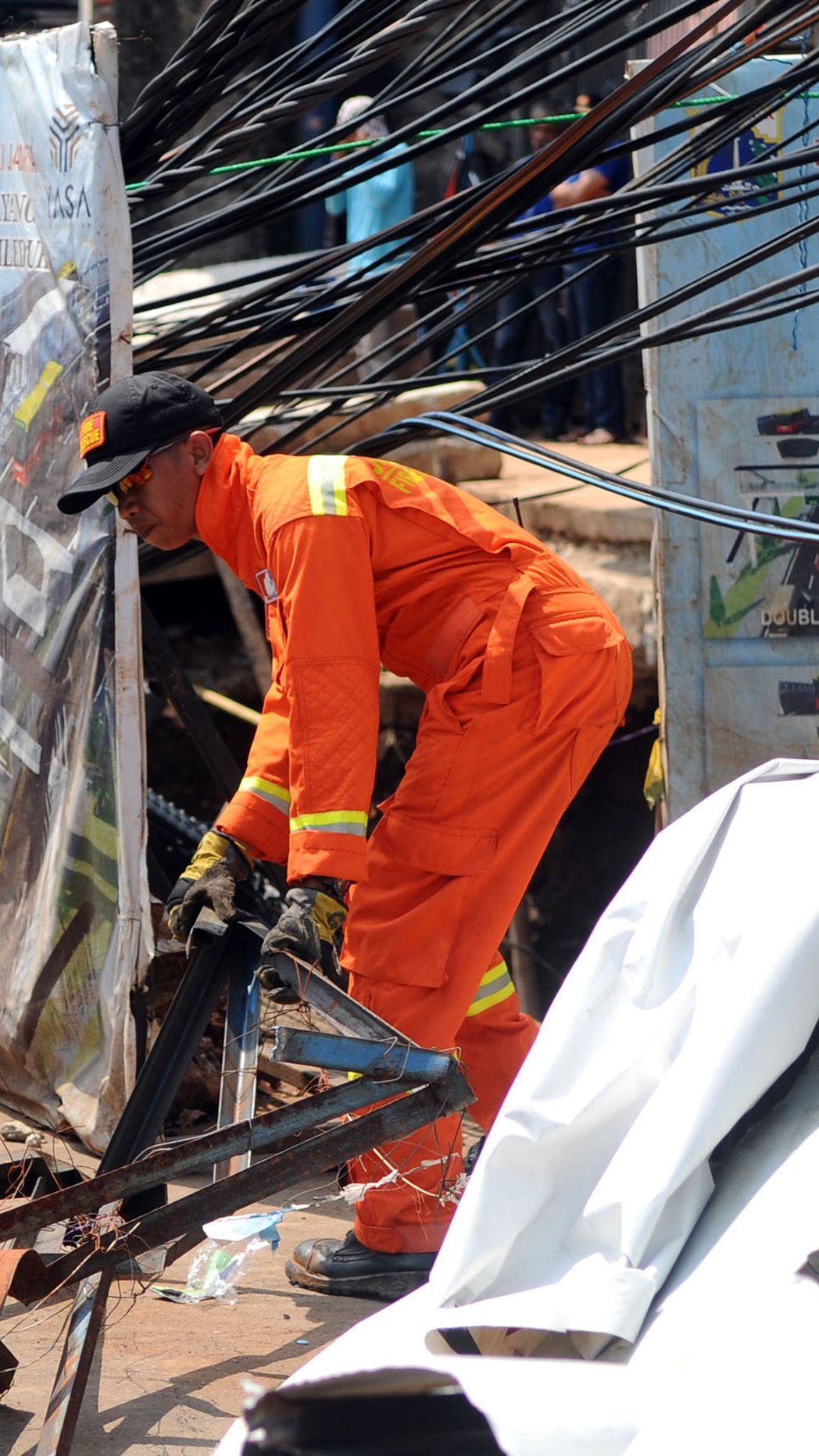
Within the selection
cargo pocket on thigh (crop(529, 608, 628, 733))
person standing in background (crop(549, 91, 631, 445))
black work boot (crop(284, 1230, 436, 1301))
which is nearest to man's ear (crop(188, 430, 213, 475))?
cargo pocket on thigh (crop(529, 608, 628, 733))

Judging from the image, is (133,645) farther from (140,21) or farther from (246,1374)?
(140,21)

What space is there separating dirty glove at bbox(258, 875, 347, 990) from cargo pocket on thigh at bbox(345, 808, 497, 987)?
0.14m

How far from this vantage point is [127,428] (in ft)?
10.4

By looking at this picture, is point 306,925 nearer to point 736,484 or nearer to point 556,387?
point 736,484

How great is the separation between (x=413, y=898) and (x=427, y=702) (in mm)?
429

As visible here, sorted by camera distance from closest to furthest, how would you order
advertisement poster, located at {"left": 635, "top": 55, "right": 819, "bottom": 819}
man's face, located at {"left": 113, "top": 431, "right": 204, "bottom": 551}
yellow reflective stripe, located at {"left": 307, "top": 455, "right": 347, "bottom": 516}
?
yellow reflective stripe, located at {"left": 307, "top": 455, "right": 347, "bottom": 516}, man's face, located at {"left": 113, "top": 431, "right": 204, "bottom": 551}, advertisement poster, located at {"left": 635, "top": 55, "right": 819, "bottom": 819}

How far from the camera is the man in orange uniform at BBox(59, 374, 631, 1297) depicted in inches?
124

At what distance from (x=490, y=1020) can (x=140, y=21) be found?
1018cm

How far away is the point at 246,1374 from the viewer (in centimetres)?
283

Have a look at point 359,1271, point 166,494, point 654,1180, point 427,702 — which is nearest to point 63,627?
point 166,494

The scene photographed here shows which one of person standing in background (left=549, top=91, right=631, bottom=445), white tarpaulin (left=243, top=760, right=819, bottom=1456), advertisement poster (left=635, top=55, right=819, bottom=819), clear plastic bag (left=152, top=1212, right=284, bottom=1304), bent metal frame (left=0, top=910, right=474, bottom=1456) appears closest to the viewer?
white tarpaulin (left=243, top=760, right=819, bottom=1456)

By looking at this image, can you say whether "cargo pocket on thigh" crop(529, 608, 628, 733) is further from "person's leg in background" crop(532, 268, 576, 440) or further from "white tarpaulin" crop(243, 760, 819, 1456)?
"person's leg in background" crop(532, 268, 576, 440)

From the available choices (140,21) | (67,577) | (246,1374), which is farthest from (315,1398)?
(140,21)

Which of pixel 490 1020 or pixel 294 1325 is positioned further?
pixel 490 1020
